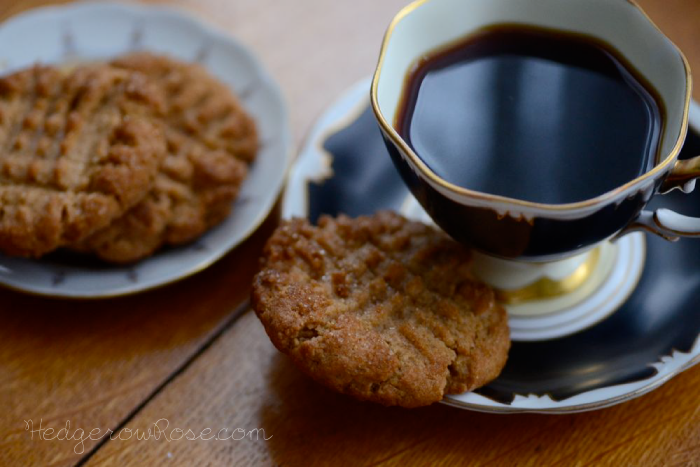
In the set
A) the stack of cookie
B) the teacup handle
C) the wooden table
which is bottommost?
the wooden table

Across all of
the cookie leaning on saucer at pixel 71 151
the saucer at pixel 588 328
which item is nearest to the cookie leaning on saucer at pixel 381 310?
the saucer at pixel 588 328

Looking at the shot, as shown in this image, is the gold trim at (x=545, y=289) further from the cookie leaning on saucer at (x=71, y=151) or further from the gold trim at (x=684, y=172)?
the cookie leaning on saucer at (x=71, y=151)

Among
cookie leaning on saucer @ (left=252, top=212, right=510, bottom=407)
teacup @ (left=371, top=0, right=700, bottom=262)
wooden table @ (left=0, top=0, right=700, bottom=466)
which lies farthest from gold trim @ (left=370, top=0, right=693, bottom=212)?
wooden table @ (left=0, top=0, right=700, bottom=466)

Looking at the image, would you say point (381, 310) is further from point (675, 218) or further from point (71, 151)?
point (71, 151)

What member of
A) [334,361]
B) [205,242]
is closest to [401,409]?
[334,361]

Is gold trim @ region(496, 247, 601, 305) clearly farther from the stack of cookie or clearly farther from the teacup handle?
the stack of cookie
